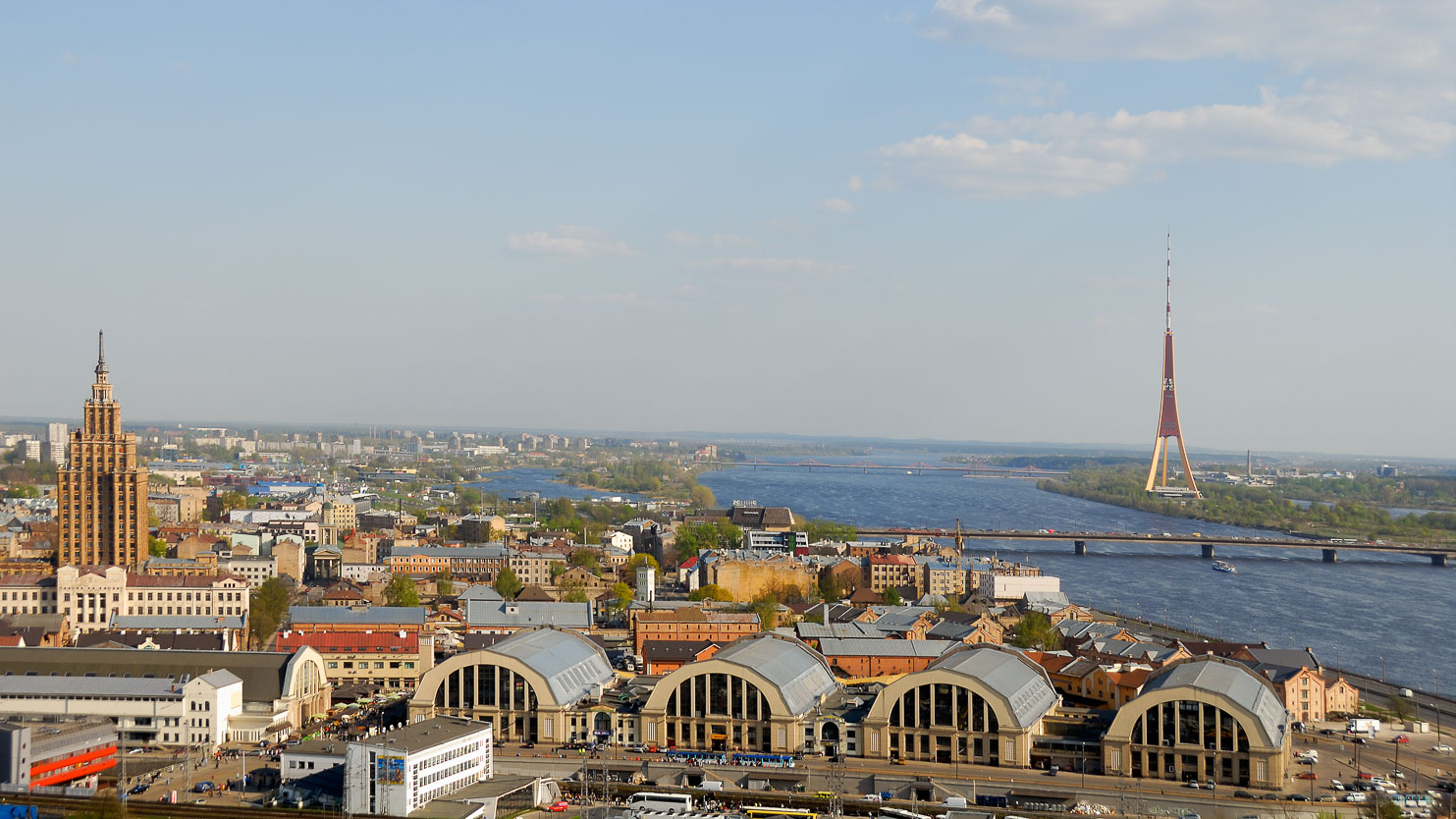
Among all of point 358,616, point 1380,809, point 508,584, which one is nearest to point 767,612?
point 508,584

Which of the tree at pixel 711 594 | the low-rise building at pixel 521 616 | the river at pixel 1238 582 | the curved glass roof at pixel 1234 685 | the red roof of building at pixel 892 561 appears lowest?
the river at pixel 1238 582

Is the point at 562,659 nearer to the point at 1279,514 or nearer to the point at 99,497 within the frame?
the point at 99,497

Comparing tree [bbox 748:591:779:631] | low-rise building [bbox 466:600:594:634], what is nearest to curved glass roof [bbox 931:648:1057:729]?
tree [bbox 748:591:779:631]

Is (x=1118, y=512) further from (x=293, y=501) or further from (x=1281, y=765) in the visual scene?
(x=1281, y=765)

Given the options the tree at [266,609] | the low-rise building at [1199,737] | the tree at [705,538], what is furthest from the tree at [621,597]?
Result: the low-rise building at [1199,737]

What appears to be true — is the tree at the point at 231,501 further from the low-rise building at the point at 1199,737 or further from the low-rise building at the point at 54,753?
the low-rise building at the point at 1199,737

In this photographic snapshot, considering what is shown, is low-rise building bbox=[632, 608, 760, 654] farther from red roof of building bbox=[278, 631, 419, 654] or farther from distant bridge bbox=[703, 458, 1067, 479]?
distant bridge bbox=[703, 458, 1067, 479]
